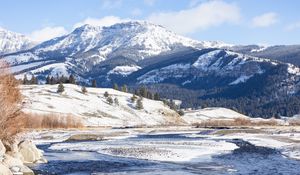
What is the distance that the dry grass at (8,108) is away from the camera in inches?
2085

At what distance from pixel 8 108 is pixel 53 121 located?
405 feet

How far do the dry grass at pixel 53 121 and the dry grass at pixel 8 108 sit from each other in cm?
10880

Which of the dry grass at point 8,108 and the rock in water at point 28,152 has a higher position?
the dry grass at point 8,108

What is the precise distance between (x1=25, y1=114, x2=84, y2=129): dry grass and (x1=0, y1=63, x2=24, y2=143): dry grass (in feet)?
357

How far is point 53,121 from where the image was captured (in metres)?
176

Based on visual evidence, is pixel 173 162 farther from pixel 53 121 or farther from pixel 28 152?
pixel 53 121

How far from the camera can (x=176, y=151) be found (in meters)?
70.2

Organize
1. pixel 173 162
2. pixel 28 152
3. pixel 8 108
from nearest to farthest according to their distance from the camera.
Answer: pixel 8 108, pixel 173 162, pixel 28 152

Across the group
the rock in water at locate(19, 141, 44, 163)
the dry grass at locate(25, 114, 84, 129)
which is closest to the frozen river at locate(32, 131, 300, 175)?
the rock in water at locate(19, 141, 44, 163)

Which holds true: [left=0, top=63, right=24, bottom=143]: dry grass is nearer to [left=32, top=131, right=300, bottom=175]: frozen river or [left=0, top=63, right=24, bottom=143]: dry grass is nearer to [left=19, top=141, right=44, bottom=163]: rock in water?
[left=19, top=141, right=44, bottom=163]: rock in water

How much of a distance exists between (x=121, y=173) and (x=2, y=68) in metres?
16.8

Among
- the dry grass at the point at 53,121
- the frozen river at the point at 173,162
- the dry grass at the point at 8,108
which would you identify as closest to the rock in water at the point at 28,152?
the dry grass at the point at 8,108

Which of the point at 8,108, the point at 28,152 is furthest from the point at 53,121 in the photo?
the point at 8,108

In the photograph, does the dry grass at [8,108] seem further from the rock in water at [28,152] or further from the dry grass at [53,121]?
the dry grass at [53,121]
